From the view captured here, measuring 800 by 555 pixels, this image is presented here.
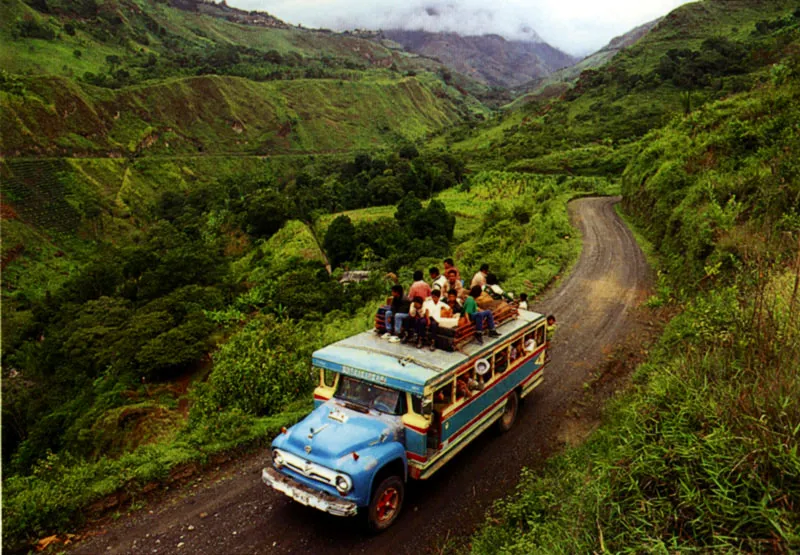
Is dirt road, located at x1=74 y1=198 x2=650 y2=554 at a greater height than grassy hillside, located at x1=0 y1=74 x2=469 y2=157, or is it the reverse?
grassy hillside, located at x1=0 y1=74 x2=469 y2=157

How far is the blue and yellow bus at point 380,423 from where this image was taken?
7059 millimetres

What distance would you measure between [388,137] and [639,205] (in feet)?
411

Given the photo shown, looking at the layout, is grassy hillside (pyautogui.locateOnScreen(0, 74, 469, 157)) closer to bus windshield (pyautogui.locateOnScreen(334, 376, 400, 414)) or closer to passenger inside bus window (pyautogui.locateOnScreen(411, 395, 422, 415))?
bus windshield (pyautogui.locateOnScreen(334, 376, 400, 414))

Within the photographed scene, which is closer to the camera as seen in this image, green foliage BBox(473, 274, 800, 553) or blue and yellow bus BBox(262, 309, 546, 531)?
green foliage BBox(473, 274, 800, 553)

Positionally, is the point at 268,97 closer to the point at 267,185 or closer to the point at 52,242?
the point at 267,185

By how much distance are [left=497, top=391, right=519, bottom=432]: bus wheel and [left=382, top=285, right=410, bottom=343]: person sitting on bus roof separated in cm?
323

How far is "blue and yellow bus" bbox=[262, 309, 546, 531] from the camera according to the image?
23.2ft

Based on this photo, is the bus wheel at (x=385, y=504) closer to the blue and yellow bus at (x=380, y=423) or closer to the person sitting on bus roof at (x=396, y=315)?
the blue and yellow bus at (x=380, y=423)

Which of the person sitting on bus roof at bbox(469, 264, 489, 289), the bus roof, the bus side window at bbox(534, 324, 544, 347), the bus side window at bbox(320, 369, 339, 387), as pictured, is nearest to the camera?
the bus roof

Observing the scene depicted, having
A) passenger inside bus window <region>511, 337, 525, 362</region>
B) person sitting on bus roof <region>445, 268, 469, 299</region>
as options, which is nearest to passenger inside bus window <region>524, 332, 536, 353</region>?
passenger inside bus window <region>511, 337, 525, 362</region>

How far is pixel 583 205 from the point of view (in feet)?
135

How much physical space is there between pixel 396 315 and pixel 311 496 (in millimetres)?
3684

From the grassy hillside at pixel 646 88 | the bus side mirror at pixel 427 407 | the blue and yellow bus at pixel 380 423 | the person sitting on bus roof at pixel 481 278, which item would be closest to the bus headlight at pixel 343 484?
the blue and yellow bus at pixel 380 423

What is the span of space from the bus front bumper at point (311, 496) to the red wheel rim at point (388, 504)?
2.60 ft
